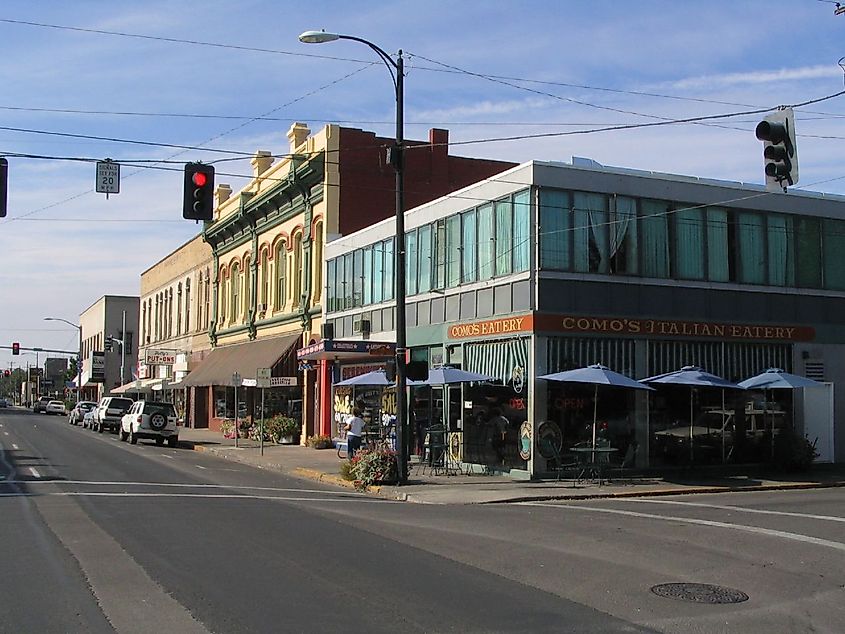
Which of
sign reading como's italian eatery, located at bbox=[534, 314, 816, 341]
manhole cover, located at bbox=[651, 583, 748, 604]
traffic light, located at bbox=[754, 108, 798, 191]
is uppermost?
traffic light, located at bbox=[754, 108, 798, 191]

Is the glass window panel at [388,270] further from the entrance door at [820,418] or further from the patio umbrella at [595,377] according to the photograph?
the entrance door at [820,418]

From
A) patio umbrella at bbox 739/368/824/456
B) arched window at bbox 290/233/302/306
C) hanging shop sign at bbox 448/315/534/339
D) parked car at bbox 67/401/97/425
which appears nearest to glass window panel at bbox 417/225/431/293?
hanging shop sign at bbox 448/315/534/339

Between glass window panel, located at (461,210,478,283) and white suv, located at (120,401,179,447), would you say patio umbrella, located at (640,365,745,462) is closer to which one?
glass window panel, located at (461,210,478,283)

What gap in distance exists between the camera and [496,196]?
79.5 ft

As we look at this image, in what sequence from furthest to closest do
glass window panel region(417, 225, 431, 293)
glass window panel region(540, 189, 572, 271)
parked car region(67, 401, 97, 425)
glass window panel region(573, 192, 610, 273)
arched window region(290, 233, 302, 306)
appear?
parked car region(67, 401, 97, 425)
arched window region(290, 233, 302, 306)
glass window panel region(417, 225, 431, 293)
glass window panel region(573, 192, 610, 273)
glass window panel region(540, 189, 572, 271)

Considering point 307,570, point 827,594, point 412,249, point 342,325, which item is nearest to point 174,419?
point 342,325

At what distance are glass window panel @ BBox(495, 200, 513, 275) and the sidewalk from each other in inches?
201

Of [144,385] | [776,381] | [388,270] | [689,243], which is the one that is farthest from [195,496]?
[144,385]

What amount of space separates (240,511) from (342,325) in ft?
63.3

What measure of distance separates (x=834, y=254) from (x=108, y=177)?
19.2m

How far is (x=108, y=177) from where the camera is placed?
20.4 metres

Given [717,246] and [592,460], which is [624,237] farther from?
[592,460]

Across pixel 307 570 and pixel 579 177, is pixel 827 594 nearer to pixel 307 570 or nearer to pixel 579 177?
pixel 307 570

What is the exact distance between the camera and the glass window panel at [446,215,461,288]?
85.9 ft
